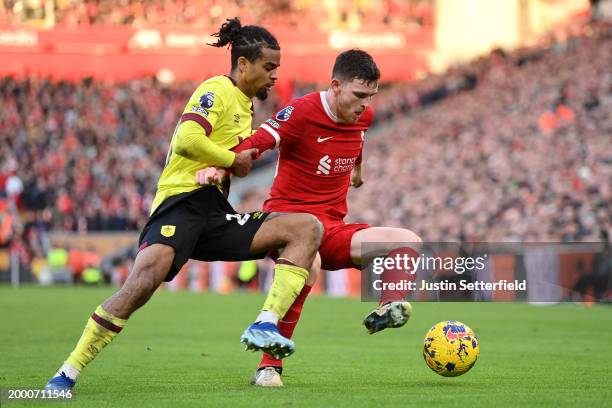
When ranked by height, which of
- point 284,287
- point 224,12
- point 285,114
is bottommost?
point 284,287

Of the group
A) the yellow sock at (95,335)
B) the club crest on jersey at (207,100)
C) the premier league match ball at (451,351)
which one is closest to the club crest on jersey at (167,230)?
the yellow sock at (95,335)

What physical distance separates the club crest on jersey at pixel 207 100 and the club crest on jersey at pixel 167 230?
834mm

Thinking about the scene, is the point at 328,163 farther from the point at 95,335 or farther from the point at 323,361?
the point at 323,361

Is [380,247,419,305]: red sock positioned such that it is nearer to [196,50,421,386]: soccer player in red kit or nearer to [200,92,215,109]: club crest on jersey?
[196,50,421,386]: soccer player in red kit

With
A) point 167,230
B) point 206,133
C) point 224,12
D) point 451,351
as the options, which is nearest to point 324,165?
point 206,133

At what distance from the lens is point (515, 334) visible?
48.4 feet

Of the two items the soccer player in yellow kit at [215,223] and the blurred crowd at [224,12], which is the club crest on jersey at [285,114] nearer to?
the soccer player in yellow kit at [215,223]

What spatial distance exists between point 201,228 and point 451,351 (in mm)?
1998

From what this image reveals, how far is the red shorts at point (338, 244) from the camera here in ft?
27.5

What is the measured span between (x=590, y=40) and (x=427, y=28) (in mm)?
13189

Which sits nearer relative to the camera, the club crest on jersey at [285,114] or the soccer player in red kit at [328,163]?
the soccer player in red kit at [328,163]

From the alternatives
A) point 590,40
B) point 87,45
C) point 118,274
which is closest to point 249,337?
point 118,274

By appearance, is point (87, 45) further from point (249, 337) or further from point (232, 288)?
point (249, 337)

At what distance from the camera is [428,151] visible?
3288cm
